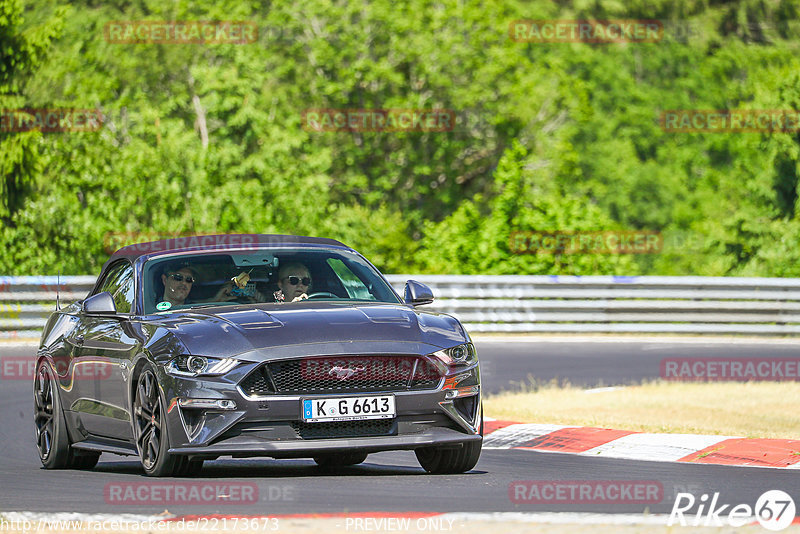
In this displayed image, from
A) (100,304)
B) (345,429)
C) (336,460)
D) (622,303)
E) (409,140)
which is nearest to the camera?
(345,429)

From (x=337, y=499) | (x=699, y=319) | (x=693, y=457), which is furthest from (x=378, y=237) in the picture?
(x=337, y=499)

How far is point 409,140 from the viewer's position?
4619cm

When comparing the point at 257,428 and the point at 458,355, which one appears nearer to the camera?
the point at 257,428

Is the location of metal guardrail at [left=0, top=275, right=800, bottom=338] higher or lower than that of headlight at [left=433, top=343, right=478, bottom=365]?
lower

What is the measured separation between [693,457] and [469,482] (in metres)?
2.28

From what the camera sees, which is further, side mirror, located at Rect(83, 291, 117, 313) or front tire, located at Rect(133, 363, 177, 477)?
side mirror, located at Rect(83, 291, 117, 313)

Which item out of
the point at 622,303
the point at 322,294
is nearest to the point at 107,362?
A: the point at 322,294

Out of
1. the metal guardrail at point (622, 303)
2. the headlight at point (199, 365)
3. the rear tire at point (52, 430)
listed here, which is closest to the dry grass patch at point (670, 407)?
the rear tire at point (52, 430)

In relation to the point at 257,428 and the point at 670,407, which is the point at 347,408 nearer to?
the point at 257,428

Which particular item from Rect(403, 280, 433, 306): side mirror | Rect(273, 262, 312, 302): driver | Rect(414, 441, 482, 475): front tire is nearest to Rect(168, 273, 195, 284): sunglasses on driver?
Rect(273, 262, 312, 302): driver

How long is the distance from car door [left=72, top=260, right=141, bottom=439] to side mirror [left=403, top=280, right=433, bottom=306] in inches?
69.1

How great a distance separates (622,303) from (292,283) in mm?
16164

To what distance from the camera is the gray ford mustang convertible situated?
26.8 ft

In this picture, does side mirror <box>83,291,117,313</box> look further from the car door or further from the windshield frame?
the windshield frame
